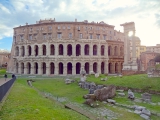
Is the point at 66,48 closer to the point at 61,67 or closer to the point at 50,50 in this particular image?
the point at 50,50

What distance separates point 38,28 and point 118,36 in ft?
85.6

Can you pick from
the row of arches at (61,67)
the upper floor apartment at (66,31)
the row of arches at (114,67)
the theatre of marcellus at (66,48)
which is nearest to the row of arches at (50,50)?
the theatre of marcellus at (66,48)

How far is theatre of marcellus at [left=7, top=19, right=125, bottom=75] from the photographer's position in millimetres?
42719

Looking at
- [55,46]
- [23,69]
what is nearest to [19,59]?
[23,69]

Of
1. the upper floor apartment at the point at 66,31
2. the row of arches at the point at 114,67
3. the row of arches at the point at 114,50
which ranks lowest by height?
the row of arches at the point at 114,67

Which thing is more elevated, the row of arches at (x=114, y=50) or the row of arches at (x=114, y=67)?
the row of arches at (x=114, y=50)

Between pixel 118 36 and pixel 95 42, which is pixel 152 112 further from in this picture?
pixel 118 36

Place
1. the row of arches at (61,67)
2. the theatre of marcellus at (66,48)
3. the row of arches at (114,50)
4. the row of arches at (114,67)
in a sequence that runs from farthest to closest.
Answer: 1. the row of arches at (114,50)
2. the row of arches at (114,67)
3. the row of arches at (61,67)
4. the theatre of marcellus at (66,48)

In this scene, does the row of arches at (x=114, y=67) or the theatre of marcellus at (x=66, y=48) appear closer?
the theatre of marcellus at (x=66, y=48)

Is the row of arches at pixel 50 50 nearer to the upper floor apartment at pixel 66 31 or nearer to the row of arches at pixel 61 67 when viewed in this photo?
the upper floor apartment at pixel 66 31

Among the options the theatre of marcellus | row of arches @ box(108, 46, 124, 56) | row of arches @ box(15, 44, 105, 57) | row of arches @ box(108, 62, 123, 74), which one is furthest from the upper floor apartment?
row of arches @ box(108, 62, 123, 74)

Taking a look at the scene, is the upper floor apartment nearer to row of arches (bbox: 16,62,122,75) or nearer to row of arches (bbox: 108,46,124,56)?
row of arches (bbox: 108,46,124,56)

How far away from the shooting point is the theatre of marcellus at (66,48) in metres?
42.7

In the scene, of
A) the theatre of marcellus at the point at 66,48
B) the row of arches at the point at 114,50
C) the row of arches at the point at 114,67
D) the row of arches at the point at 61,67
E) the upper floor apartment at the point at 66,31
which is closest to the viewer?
the theatre of marcellus at the point at 66,48
